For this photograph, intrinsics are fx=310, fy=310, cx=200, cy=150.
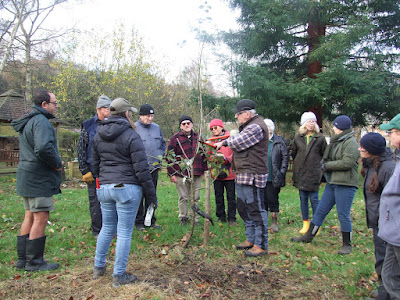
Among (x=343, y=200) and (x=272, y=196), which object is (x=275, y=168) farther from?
(x=343, y=200)

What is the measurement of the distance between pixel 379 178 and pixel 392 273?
1035 mm

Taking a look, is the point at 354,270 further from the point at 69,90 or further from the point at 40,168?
the point at 69,90

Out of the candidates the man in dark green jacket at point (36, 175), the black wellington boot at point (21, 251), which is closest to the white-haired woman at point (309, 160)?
the man in dark green jacket at point (36, 175)

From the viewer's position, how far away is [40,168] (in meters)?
3.94

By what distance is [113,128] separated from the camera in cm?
336

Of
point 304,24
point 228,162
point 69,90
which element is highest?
point 304,24

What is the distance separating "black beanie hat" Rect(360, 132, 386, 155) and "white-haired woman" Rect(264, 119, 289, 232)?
7.56ft

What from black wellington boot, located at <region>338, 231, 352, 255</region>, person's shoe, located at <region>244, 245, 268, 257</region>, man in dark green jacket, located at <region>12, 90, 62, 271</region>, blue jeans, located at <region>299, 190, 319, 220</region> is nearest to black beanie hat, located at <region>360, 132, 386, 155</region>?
black wellington boot, located at <region>338, 231, 352, 255</region>

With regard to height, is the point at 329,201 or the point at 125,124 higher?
the point at 125,124

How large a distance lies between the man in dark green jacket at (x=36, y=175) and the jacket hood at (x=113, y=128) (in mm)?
930

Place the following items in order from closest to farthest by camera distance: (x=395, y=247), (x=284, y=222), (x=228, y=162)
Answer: (x=395, y=247)
(x=228, y=162)
(x=284, y=222)

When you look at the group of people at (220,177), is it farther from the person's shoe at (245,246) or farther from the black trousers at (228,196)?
the black trousers at (228,196)

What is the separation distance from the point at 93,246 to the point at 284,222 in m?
3.74

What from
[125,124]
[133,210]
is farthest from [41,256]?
[125,124]
